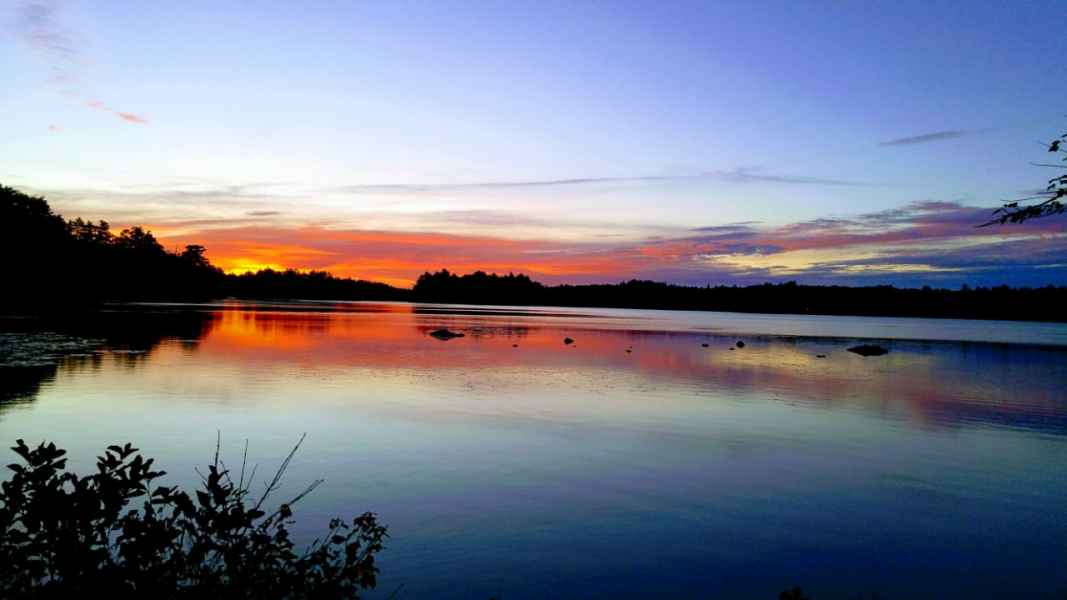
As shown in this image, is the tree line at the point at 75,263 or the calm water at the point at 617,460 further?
the tree line at the point at 75,263

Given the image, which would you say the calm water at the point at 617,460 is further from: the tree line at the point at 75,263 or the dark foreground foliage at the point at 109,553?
the tree line at the point at 75,263

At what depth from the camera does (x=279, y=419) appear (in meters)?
18.4

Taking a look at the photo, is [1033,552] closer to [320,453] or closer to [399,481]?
[399,481]

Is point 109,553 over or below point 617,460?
over

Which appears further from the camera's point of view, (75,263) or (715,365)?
(75,263)

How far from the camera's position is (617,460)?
594 inches

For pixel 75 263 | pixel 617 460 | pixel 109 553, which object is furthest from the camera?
pixel 75 263

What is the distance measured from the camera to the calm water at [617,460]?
9.30m

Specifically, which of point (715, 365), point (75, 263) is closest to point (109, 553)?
point (715, 365)

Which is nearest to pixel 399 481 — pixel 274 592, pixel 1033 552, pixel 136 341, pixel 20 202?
pixel 274 592

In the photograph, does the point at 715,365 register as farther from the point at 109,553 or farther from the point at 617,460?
the point at 109,553

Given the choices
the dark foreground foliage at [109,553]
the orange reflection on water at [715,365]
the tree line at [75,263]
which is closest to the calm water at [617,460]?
the orange reflection on water at [715,365]

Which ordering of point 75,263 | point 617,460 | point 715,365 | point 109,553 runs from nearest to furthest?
point 109,553
point 617,460
point 715,365
point 75,263

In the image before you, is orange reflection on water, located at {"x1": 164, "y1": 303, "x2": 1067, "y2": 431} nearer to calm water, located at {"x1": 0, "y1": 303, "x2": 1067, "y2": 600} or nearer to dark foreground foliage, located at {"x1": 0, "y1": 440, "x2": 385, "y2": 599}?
calm water, located at {"x1": 0, "y1": 303, "x2": 1067, "y2": 600}
